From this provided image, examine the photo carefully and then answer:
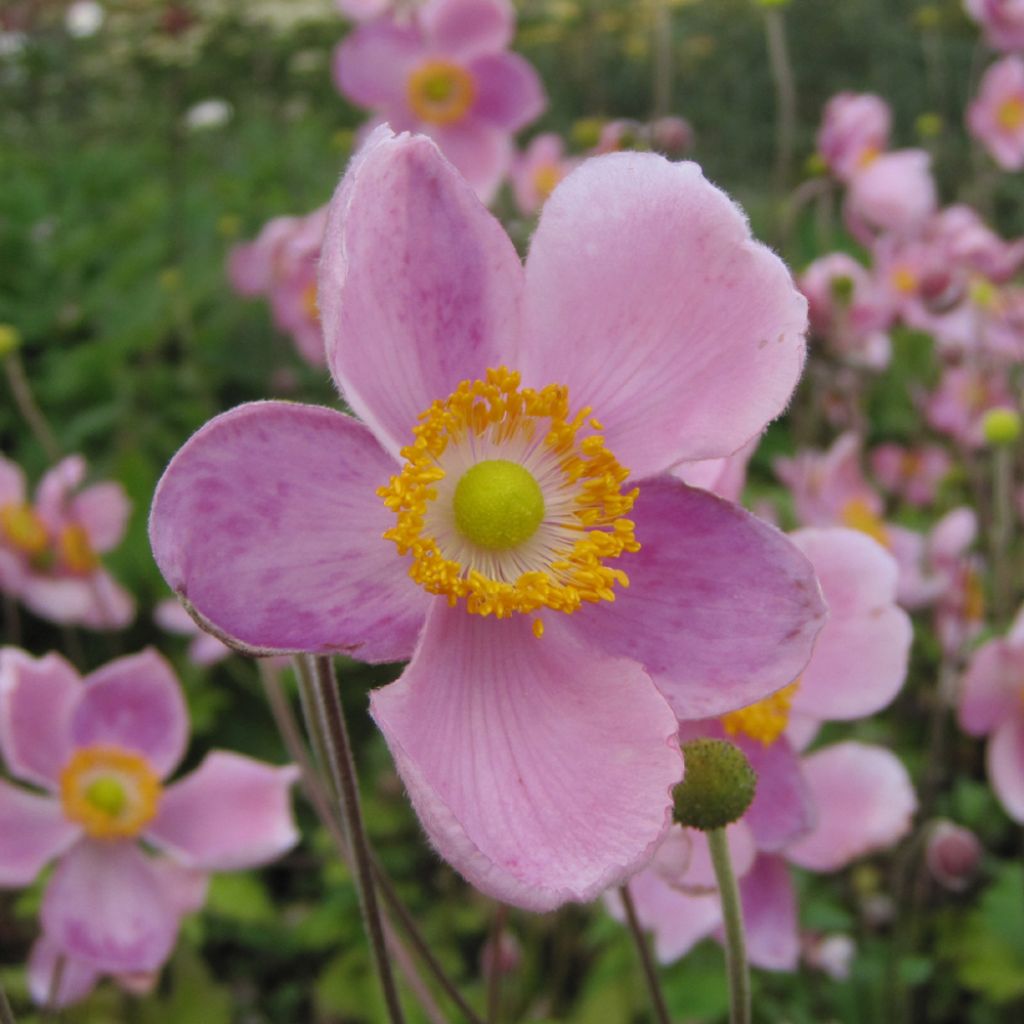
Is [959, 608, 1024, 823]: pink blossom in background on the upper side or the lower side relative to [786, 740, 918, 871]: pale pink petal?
lower

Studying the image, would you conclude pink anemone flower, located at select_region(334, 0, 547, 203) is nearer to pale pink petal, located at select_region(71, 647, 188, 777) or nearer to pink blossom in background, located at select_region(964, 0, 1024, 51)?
pink blossom in background, located at select_region(964, 0, 1024, 51)

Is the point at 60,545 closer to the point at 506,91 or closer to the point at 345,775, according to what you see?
the point at 506,91

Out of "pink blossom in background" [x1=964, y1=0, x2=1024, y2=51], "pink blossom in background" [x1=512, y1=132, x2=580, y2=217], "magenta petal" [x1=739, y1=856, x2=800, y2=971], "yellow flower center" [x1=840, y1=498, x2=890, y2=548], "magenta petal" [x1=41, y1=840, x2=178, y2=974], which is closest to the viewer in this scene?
"magenta petal" [x1=739, y1=856, x2=800, y2=971]

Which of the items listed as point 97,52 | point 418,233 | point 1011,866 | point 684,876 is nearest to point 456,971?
point 1011,866

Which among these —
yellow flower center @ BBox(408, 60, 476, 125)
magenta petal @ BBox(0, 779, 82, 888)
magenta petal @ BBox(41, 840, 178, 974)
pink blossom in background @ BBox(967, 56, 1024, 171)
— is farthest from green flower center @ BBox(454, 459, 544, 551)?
pink blossom in background @ BBox(967, 56, 1024, 171)

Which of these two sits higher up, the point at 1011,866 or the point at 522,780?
the point at 522,780

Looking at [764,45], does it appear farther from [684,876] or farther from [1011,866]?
[684,876]
